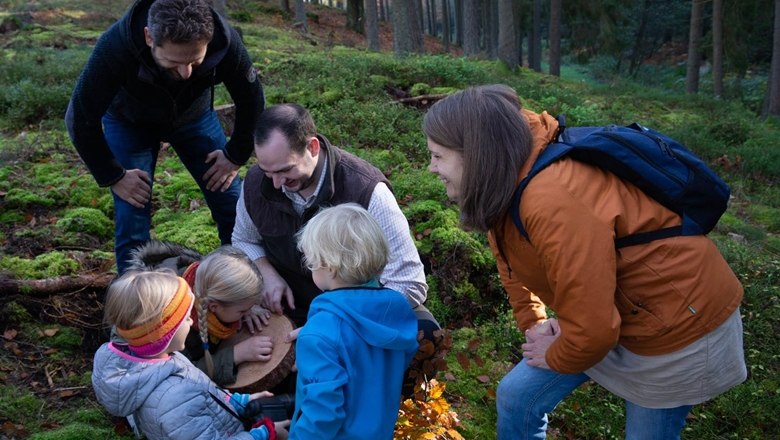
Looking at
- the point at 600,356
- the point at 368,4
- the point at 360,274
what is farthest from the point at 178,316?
the point at 368,4

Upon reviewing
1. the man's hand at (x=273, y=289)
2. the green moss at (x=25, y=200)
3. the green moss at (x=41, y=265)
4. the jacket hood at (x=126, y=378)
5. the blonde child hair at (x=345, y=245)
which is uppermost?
the blonde child hair at (x=345, y=245)

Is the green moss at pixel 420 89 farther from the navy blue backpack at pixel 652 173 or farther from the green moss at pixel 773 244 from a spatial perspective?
the navy blue backpack at pixel 652 173

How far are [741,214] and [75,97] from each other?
25.7 ft

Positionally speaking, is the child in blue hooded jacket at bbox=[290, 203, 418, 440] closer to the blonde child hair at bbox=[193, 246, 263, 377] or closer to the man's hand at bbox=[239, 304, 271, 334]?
the blonde child hair at bbox=[193, 246, 263, 377]

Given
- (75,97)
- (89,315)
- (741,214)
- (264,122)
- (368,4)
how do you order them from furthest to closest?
(368,4)
(741,214)
(89,315)
(75,97)
(264,122)

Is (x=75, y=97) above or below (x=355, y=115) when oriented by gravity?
above

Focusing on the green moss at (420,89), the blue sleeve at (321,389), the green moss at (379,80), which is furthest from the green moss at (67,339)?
the green moss at (420,89)

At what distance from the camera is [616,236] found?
86.3 inches

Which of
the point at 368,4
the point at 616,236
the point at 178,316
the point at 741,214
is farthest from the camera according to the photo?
the point at 368,4

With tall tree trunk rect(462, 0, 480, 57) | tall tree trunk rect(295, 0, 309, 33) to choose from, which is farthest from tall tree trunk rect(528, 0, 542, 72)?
tall tree trunk rect(295, 0, 309, 33)

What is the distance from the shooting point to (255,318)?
3.66 m

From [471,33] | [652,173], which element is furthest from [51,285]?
[471,33]

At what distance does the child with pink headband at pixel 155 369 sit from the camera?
2816mm

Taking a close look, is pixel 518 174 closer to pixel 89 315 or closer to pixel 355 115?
pixel 89 315
